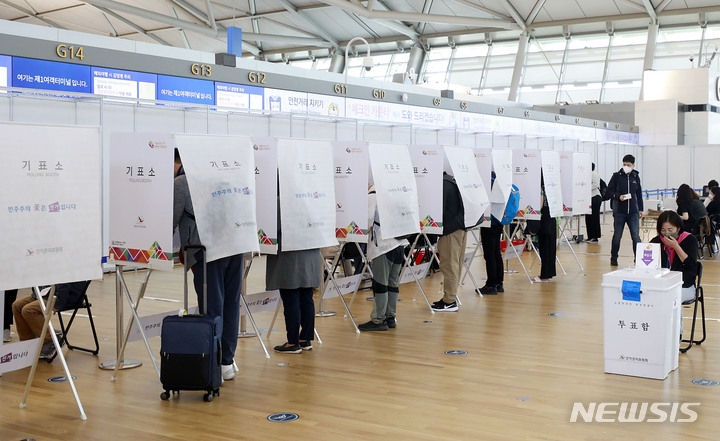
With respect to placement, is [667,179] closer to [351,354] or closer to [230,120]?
[230,120]

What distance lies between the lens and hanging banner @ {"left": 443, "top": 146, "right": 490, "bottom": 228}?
284 inches

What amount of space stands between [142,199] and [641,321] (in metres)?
3.18

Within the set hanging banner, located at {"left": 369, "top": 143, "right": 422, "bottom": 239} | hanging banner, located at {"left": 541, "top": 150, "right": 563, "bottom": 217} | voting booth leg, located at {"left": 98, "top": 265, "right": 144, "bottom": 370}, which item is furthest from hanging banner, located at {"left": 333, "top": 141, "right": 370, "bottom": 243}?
hanging banner, located at {"left": 541, "top": 150, "right": 563, "bottom": 217}

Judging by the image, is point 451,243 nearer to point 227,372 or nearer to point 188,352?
point 227,372

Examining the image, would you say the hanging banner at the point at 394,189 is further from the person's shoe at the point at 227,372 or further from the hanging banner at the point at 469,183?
the person's shoe at the point at 227,372

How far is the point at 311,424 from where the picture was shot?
3793 mm

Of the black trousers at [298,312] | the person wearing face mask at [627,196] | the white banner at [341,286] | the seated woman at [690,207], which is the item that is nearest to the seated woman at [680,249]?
the white banner at [341,286]

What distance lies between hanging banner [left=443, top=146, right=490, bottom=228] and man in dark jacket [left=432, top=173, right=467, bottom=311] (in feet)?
0.24

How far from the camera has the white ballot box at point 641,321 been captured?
14.9ft

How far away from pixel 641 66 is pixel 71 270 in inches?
868

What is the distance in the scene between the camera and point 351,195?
238 inches

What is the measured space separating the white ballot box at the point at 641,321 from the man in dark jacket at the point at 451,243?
8.12ft

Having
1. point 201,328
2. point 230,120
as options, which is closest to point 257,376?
point 201,328

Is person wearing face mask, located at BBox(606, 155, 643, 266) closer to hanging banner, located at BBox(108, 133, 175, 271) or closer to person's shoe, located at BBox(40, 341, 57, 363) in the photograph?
hanging banner, located at BBox(108, 133, 175, 271)
